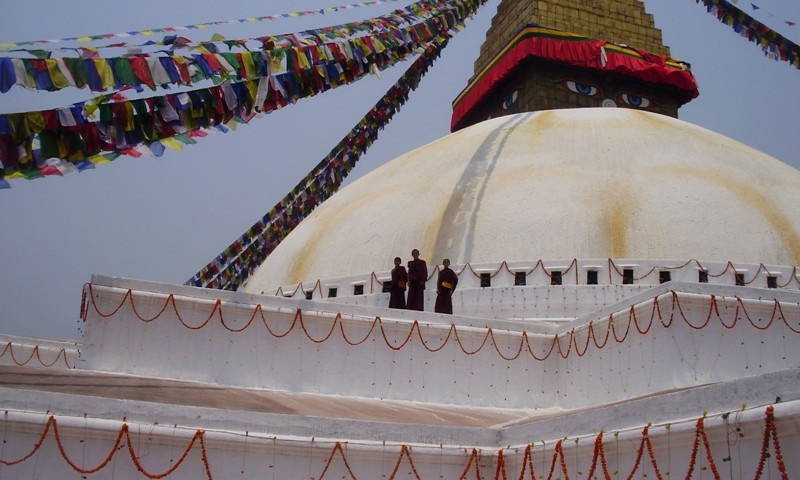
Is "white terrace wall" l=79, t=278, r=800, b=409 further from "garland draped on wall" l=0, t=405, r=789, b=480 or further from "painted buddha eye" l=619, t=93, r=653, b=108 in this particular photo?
"painted buddha eye" l=619, t=93, r=653, b=108

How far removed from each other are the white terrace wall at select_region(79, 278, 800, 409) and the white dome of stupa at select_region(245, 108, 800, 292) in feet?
6.72

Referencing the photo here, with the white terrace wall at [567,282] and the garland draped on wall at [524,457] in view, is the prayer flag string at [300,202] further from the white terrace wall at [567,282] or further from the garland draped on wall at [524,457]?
the garland draped on wall at [524,457]

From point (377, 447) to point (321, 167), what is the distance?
8.44m

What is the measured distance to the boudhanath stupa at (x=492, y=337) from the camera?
19.0 feet

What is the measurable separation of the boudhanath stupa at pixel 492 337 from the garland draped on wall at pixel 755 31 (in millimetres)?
1917

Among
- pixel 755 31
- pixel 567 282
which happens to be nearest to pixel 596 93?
pixel 755 31

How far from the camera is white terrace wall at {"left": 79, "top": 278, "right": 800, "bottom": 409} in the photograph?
27.5 ft

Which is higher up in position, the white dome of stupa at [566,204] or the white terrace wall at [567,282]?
the white dome of stupa at [566,204]

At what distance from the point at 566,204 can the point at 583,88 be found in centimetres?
676

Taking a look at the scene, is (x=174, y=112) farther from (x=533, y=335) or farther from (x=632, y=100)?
(x=632, y=100)

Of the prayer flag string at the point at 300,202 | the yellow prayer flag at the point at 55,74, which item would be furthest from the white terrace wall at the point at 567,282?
the yellow prayer flag at the point at 55,74

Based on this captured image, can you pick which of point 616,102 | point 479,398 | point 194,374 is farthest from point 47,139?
point 616,102

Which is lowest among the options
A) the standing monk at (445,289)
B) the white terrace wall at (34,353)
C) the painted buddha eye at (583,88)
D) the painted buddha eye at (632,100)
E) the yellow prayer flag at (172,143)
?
the white terrace wall at (34,353)

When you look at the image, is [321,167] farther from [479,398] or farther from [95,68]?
[95,68]
